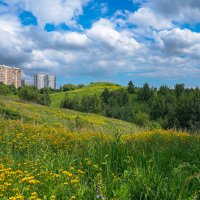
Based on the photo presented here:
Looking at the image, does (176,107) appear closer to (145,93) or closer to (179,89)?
(145,93)

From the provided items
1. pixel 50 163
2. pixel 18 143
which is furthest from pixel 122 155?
pixel 18 143

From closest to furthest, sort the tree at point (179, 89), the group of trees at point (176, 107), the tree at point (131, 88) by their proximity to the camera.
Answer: the group of trees at point (176, 107)
the tree at point (179, 89)
the tree at point (131, 88)

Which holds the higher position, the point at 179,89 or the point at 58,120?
the point at 179,89

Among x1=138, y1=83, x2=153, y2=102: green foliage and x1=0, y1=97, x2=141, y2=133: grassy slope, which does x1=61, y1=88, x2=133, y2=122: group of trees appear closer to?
x1=138, y1=83, x2=153, y2=102: green foliage

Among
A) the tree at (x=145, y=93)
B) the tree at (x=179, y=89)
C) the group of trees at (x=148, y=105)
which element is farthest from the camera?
the tree at (x=145, y=93)

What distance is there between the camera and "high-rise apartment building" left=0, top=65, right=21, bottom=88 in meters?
181

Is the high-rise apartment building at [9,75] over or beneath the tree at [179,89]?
over

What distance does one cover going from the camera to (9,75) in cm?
18788

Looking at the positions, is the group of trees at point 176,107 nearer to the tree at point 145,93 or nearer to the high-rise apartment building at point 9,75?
the tree at point 145,93

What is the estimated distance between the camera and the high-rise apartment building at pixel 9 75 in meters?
181

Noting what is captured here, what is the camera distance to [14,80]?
193625 mm

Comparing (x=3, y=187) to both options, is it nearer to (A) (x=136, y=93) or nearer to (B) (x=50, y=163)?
(B) (x=50, y=163)

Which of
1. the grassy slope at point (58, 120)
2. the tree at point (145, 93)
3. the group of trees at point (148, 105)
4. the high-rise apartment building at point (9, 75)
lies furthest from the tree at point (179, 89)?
the grassy slope at point (58, 120)

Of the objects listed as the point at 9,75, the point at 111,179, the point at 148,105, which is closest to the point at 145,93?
the point at 148,105
